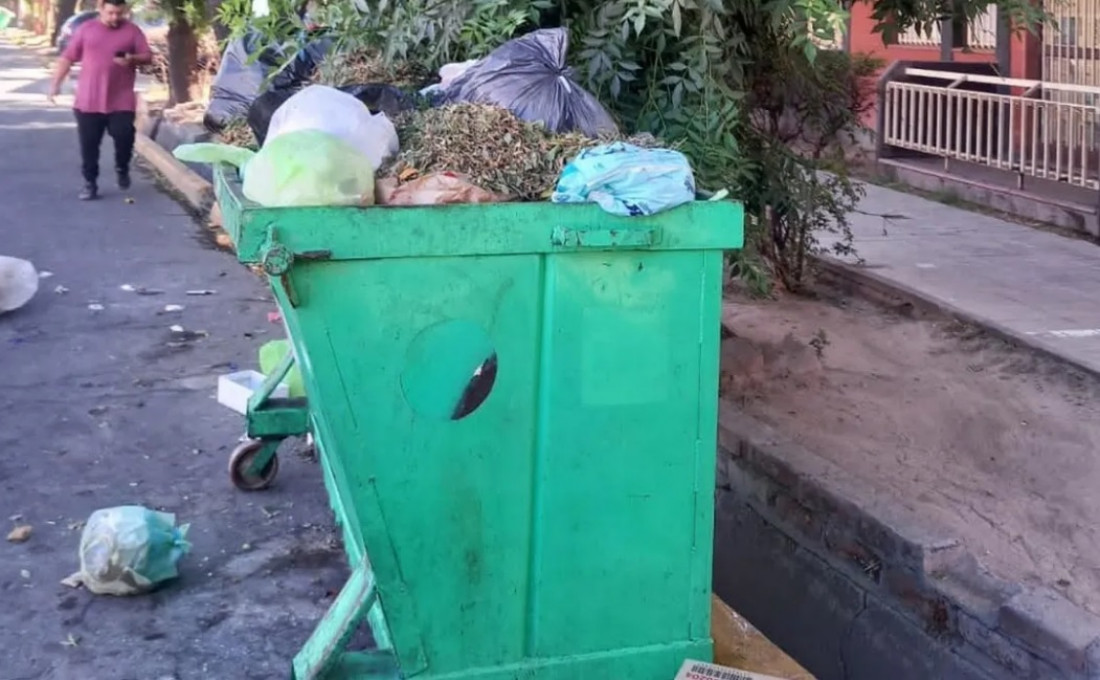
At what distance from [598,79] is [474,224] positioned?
1.41 metres

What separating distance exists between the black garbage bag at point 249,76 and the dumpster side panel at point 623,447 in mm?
1841

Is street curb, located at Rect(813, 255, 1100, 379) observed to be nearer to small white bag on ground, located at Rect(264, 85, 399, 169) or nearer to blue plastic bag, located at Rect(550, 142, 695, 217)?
blue plastic bag, located at Rect(550, 142, 695, 217)

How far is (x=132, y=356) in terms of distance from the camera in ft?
22.7

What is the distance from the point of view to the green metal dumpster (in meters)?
2.73

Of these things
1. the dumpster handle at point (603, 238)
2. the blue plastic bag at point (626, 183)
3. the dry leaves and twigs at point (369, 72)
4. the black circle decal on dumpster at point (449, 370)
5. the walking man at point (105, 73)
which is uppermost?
the walking man at point (105, 73)

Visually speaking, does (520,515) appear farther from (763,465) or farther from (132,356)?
(132,356)

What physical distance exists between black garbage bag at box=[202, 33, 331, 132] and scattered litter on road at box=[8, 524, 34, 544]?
1508 mm

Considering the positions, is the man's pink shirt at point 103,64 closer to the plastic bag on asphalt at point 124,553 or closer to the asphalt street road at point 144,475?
the asphalt street road at point 144,475

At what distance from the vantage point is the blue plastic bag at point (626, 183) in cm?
282

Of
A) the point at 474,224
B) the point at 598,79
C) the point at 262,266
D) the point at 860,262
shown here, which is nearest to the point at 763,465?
the point at 598,79

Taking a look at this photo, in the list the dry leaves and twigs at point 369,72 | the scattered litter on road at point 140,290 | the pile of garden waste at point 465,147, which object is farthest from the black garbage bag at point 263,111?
the scattered litter on road at point 140,290

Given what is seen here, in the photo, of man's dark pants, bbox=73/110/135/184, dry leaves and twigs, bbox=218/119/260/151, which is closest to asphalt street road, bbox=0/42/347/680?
dry leaves and twigs, bbox=218/119/260/151

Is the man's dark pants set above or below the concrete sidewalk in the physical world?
above

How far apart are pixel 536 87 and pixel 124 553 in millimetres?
1888
